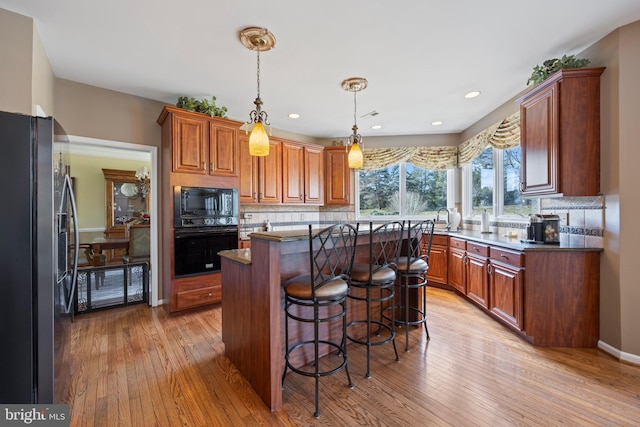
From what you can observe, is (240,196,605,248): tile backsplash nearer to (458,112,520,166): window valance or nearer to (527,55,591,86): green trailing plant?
(458,112,520,166): window valance

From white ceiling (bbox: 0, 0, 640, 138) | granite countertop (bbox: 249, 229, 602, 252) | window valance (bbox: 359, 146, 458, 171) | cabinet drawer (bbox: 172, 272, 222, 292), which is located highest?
white ceiling (bbox: 0, 0, 640, 138)

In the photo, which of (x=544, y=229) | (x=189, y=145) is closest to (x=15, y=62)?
(x=189, y=145)

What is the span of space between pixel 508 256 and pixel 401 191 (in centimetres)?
270

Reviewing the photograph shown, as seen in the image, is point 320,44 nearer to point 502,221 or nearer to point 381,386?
point 381,386

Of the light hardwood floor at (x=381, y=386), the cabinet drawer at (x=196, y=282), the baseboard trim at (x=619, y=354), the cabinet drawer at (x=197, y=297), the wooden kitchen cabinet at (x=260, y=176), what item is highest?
the wooden kitchen cabinet at (x=260, y=176)

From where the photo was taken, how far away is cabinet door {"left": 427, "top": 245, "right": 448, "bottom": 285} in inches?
165

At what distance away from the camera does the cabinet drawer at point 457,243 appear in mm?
3653

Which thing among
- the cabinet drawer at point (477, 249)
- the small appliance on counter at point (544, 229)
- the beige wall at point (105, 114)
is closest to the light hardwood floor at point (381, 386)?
the cabinet drawer at point (477, 249)

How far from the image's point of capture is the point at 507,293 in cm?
277

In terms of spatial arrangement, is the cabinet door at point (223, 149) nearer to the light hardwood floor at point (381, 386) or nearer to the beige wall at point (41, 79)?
the beige wall at point (41, 79)

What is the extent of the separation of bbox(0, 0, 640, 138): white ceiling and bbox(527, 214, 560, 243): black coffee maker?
5.10 feet

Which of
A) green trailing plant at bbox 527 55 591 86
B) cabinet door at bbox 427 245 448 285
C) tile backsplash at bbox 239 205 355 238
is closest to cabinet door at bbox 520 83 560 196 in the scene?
green trailing plant at bbox 527 55 591 86

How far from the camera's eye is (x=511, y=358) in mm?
2318

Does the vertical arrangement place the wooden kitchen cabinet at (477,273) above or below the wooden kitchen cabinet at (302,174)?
below
